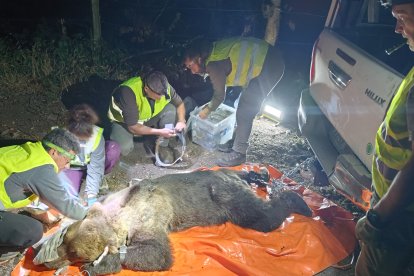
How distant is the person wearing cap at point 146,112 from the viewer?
14.8ft

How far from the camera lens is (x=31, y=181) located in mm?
2857

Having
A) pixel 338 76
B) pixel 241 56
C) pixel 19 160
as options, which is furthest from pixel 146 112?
pixel 338 76

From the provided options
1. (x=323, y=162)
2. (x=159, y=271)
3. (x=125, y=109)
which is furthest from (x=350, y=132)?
(x=125, y=109)

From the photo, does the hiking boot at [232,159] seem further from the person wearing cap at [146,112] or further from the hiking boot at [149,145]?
the hiking boot at [149,145]

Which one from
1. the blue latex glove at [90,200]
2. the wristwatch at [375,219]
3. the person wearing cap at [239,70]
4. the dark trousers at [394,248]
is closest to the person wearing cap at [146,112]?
the person wearing cap at [239,70]

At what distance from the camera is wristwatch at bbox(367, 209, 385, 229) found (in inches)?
88.4

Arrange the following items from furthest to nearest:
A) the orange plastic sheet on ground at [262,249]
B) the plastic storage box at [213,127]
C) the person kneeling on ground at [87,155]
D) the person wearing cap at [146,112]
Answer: the plastic storage box at [213,127] → the person wearing cap at [146,112] → the person kneeling on ground at [87,155] → the orange plastic sheet on ground at [262,249]

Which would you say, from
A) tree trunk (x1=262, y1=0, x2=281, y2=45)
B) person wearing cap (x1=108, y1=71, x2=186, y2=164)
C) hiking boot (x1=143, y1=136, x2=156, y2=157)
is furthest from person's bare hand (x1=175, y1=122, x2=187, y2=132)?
tree trunk (x1=262, y1=0, x2=281, y2=45)

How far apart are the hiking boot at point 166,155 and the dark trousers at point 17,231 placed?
228 centimetres

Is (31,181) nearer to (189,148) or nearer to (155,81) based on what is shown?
(155,81)

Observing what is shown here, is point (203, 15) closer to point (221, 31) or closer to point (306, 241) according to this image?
point (221, 31)

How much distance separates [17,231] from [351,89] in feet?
11.5

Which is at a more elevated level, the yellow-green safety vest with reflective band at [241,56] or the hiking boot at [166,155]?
the yellow-green safety vest with reflective band at [241,56]

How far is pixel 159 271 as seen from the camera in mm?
3191
